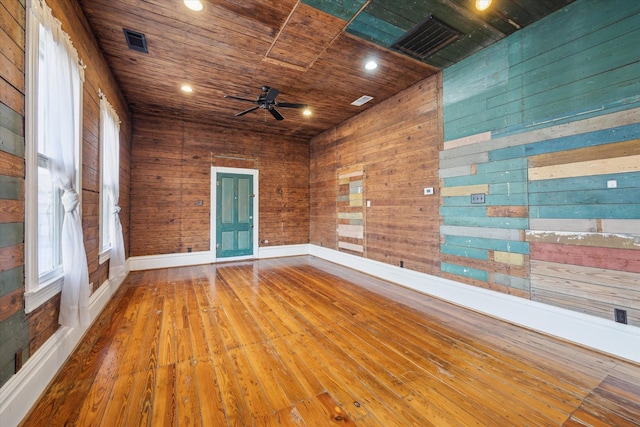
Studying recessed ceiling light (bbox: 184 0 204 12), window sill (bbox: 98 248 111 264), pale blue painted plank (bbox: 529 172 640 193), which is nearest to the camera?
pale blue painted plank (bbox: 529 172 640 193)

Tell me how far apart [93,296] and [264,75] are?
142 inches

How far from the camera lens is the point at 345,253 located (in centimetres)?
573

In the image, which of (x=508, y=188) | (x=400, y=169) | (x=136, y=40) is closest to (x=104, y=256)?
(x=136, y=40)

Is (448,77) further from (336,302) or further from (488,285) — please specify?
(336,302)

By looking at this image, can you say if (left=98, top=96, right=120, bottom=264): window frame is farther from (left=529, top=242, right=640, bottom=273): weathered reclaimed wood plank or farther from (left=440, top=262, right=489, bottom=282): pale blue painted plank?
(left=529, top=242, right=640, bottom=273): weathered reclaimed wood plank

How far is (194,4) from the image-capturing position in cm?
247

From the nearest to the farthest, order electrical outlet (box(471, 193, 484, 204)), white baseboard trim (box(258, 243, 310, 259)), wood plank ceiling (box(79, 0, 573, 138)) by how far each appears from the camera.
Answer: wood plank ceiling (box(79, 0, 573, 138))
electrical outlet (box(471, 193, 484, 204))
white baseboard trim (box(258, 243, 310, 259))

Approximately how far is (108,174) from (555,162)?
542 centimetres

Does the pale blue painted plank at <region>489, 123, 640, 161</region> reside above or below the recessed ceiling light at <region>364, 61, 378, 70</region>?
below

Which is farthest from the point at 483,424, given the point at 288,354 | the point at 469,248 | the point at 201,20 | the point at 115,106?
the point at 115,106

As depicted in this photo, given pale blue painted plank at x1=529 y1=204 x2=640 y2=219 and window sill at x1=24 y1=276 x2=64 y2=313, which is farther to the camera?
pale blue painted plank at x1=529 y1=204 x2=640 y2=219

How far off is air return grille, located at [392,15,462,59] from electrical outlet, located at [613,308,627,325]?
318cm

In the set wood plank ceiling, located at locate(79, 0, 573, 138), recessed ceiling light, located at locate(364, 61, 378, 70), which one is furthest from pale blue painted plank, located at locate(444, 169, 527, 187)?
recessed ceiling light, located at locate(364, 61, 378, 70)

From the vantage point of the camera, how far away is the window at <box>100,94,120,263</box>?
10.8 ft
